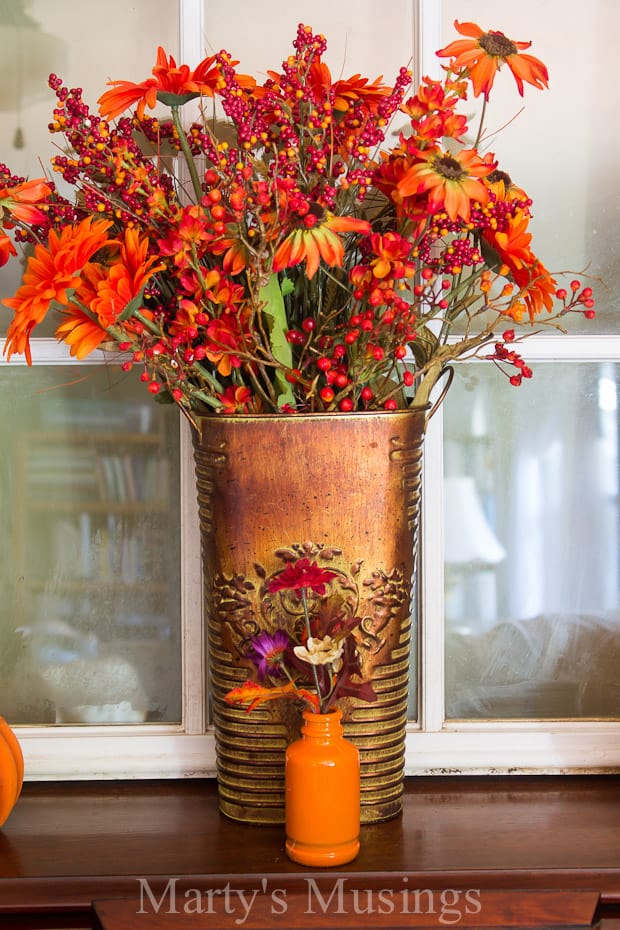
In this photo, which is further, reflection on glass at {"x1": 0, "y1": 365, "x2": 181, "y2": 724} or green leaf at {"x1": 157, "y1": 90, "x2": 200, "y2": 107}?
reflection on glass at {"x1": 0, "y1": 365, "x2": 181, "y2": 724}

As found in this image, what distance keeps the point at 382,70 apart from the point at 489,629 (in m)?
0.71

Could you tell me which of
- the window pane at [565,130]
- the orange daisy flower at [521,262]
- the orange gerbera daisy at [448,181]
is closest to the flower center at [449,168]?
the orange gerbera daisy at [448,181]

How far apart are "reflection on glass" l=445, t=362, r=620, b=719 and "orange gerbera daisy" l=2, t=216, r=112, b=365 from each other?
52 cm

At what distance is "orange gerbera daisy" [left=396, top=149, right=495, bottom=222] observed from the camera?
88cm

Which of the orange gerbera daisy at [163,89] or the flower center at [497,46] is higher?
the flower center at [497,46]

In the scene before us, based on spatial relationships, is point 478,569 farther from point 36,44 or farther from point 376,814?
point 36,44

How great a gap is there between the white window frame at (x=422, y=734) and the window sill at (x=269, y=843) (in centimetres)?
2

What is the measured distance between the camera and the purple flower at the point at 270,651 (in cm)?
100

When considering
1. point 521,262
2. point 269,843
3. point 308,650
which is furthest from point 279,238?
point 269,843

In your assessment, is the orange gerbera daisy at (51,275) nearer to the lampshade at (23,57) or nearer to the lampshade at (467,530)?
the lampshade at (23,57)

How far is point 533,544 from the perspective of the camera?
1247 millimetres

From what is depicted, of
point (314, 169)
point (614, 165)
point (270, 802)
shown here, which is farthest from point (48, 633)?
point (614, 165)

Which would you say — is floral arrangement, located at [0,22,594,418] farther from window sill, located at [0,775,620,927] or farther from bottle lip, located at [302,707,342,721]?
window sill, located at [0,775,620,927]

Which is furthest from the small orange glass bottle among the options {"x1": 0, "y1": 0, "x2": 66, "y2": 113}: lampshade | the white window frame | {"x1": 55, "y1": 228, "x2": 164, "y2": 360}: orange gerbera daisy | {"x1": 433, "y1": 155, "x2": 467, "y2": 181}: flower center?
{"x1": 0, "y1": 0, "x2": 66, "y2": 113}: lampshade
